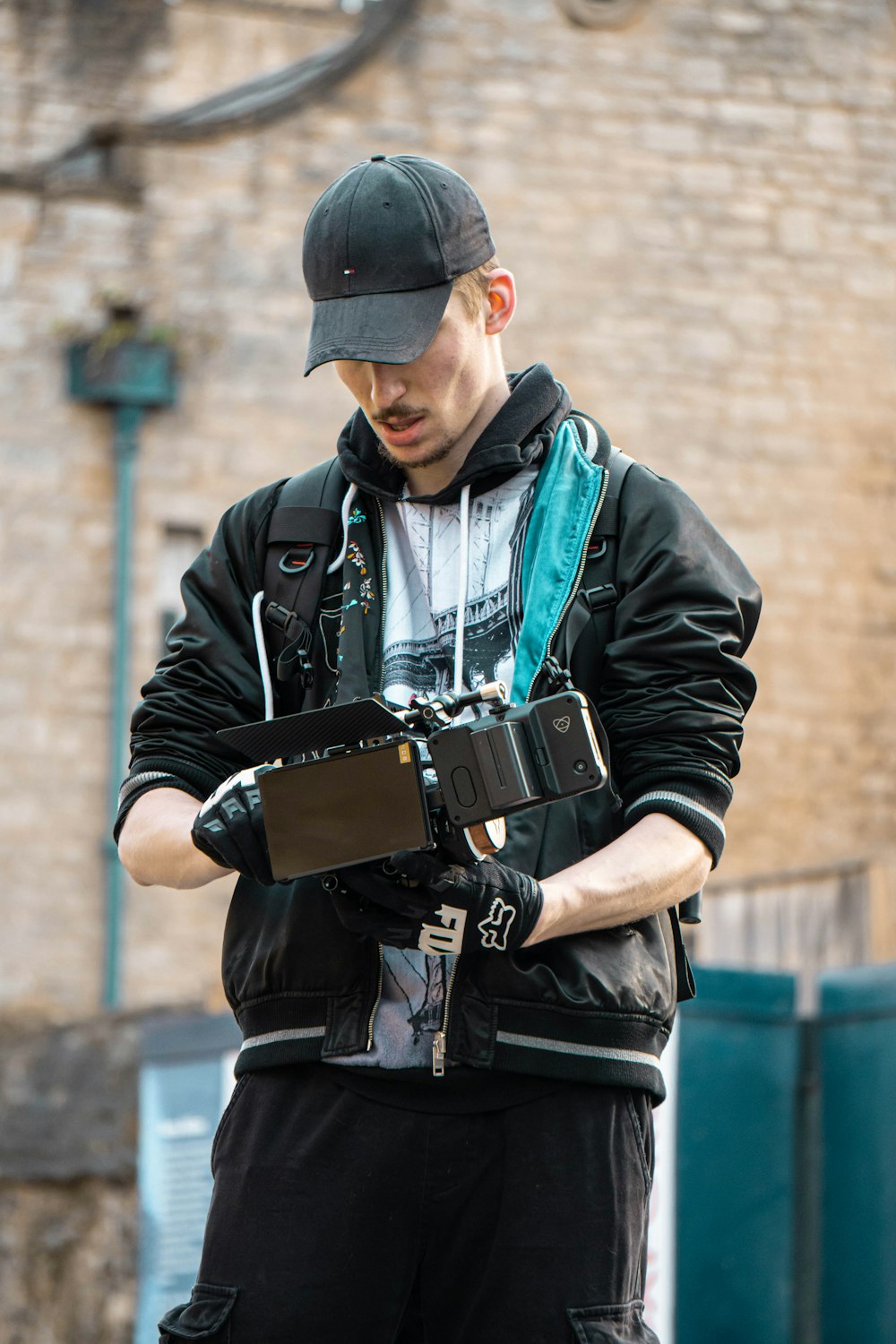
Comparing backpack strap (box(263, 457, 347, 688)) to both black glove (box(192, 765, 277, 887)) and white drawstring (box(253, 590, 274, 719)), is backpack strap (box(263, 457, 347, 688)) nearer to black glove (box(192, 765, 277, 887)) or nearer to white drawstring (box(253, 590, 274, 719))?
white drawstring (box(253, 590, 274, 719))

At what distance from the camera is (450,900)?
2.28 metres

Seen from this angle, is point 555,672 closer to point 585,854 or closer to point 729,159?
point 585,854

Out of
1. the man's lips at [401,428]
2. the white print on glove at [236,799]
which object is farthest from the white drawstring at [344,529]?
the white print on glove at [236,799]

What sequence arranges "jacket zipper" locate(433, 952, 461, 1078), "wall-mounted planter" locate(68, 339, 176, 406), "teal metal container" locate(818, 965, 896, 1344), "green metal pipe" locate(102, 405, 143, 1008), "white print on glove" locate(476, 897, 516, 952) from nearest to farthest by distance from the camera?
"white print on glove" locate(476, 897, 516, 952) < "jacket zipper" locate(433, 952, 461, 1078) < "teal metal container" locate(818, 965, 896, 1344) < "green metal pipe" locate(102, 405, 143, 1008) < "wall-mounted planter" locate(68, 339, 176, 406)

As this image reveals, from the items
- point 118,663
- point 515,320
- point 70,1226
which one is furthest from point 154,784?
point 515,320

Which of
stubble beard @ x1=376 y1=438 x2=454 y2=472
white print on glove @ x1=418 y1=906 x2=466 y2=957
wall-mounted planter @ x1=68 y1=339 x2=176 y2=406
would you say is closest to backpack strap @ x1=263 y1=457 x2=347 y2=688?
stubble beard @ x1=376 y1=438 x2=454 y2=472

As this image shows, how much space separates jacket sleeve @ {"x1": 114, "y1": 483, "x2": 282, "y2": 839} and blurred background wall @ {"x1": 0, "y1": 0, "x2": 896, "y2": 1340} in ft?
31.8

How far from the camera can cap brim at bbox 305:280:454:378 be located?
8.08 feet

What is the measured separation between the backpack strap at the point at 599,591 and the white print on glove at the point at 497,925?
1.27 feet

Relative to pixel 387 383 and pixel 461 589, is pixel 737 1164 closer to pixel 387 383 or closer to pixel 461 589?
pixel 461 589

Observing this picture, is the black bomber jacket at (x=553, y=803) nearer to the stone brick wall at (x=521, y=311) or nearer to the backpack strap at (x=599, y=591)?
the backpack strap at (x=599, y=591)

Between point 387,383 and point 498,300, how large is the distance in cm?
22

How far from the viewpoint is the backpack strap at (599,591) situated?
2537 millimetres

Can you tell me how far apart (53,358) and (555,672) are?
10678 mm
